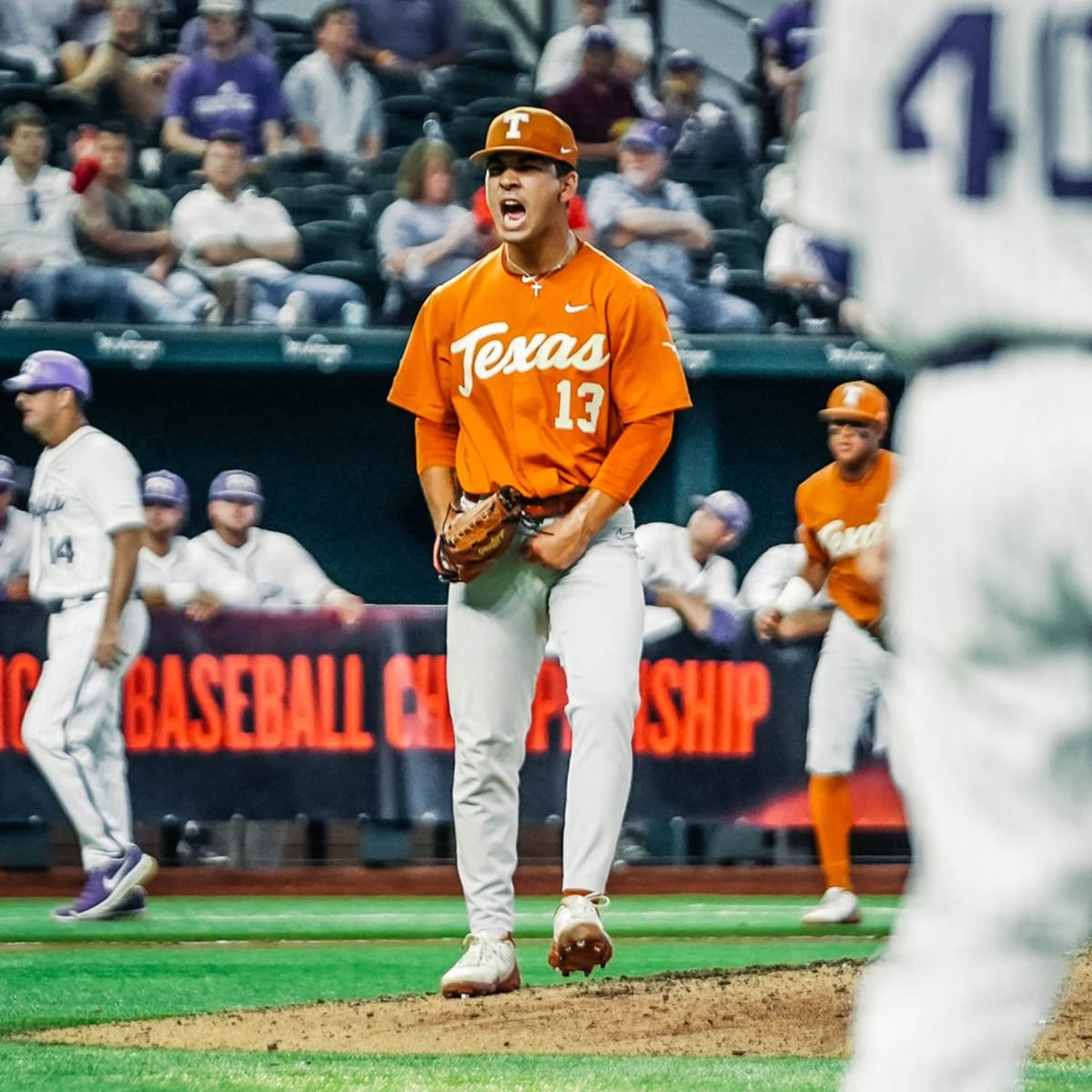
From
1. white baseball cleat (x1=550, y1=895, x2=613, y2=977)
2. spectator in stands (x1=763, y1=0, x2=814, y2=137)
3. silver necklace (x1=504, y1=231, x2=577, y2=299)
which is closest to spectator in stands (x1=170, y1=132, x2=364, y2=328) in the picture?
spectator in stands (x1=763, y1=0, x2=814, y2=137)

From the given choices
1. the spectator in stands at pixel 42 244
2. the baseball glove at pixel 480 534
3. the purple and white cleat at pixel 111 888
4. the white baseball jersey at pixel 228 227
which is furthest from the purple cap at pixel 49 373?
the white baseball jersey at pixel 228 227

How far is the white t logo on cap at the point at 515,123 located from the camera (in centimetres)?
565

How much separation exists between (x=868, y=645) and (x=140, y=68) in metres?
7.41

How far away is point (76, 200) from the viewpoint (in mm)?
12672

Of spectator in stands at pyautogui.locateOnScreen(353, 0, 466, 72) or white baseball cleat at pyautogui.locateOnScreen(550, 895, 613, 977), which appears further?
spectator in stands at pyautogui.locateOnScreen(353, 0, 466, 72)

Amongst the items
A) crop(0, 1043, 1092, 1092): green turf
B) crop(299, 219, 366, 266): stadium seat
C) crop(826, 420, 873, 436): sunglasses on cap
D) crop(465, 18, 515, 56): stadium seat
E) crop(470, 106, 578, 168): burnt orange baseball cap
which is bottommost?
crop(0, 1043, 1092, 1092): green turf

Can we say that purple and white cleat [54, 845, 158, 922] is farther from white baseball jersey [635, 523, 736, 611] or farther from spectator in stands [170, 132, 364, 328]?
spectator in stands [170, 132, 364, 328]

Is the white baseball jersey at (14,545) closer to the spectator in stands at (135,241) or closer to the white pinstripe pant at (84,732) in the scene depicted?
the spectator in stands at (135,241)

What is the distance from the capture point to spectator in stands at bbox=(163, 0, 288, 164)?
1359 centimetres

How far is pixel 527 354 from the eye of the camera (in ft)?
18.3

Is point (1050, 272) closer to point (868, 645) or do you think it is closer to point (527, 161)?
point (527, 161)

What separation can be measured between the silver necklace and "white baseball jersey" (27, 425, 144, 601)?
2.96 metres

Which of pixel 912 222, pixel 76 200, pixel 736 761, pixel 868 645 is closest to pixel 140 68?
pixel 76 200

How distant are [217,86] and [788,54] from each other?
3.88m
